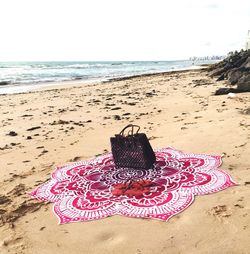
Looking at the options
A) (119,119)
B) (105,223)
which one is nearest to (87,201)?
(105,223)

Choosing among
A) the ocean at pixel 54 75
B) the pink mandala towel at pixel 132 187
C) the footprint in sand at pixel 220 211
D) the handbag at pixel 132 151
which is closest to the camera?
the footprint in sand at pixel 220 211

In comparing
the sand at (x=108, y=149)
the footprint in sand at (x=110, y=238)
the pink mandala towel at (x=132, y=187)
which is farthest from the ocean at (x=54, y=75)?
the footprint in sand at (x=110, y=238)

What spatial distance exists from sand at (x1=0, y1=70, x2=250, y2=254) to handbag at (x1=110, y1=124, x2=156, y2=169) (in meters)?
1.03

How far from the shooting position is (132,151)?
13.9 ft

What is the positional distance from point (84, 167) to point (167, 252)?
2.39 metres

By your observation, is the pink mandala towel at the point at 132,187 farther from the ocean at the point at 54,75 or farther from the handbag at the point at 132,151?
the ocean at the point at 54,75

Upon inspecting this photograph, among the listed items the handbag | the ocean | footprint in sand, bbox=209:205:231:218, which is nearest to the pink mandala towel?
the handbag

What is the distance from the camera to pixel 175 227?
282 centimetres

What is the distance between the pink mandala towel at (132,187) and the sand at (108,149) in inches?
5.2

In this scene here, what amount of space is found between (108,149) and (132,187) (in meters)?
1.94

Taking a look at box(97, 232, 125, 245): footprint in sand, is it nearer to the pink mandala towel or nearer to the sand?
the sand

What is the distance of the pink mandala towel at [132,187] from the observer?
324 centimetres

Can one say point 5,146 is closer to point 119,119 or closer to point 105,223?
point 119,119

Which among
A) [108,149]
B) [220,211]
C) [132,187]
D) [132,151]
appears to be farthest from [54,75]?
[220,211]
